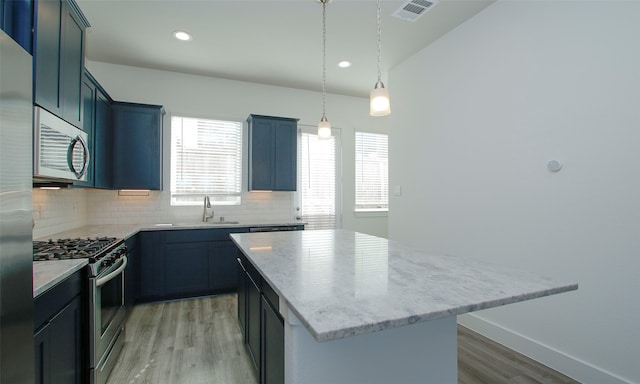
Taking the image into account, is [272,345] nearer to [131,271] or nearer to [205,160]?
[131,271]

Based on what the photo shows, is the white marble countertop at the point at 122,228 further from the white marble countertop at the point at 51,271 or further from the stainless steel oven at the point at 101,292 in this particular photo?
the white marble countertop at the point at 51,271

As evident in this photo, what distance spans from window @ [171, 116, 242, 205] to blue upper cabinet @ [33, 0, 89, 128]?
1.80 m

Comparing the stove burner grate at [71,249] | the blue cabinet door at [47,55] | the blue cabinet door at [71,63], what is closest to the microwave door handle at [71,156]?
the blue cabinet door at [71,63]

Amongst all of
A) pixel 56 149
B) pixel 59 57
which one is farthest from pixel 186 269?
pixel 59 57

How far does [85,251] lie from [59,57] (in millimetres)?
1218

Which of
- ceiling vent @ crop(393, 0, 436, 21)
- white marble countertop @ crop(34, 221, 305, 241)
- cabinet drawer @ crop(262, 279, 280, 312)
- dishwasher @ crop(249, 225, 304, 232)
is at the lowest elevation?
cabinet drawer @ crop(262, 279, 280, 312)

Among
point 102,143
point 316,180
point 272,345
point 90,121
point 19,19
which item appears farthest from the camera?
point 316,180

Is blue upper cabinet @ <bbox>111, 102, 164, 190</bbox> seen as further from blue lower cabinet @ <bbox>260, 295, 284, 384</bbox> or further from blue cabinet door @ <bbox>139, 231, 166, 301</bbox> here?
blue lower cabinet @ <bbox>260, 295, 284, 384</bbox>

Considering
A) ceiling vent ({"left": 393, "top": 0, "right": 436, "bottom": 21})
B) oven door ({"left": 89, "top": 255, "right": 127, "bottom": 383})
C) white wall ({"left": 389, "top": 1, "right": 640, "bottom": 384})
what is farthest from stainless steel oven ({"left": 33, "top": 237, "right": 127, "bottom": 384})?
ceiling vent ({"left": 393, "top": 0, "right": 436, "bottom": 21})

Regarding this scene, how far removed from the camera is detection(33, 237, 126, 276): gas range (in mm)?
1799

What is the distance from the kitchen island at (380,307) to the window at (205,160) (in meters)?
2.95

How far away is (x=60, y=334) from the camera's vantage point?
1.50 m

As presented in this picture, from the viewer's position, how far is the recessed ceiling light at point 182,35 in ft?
10.4

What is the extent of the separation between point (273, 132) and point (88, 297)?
2995 mm
